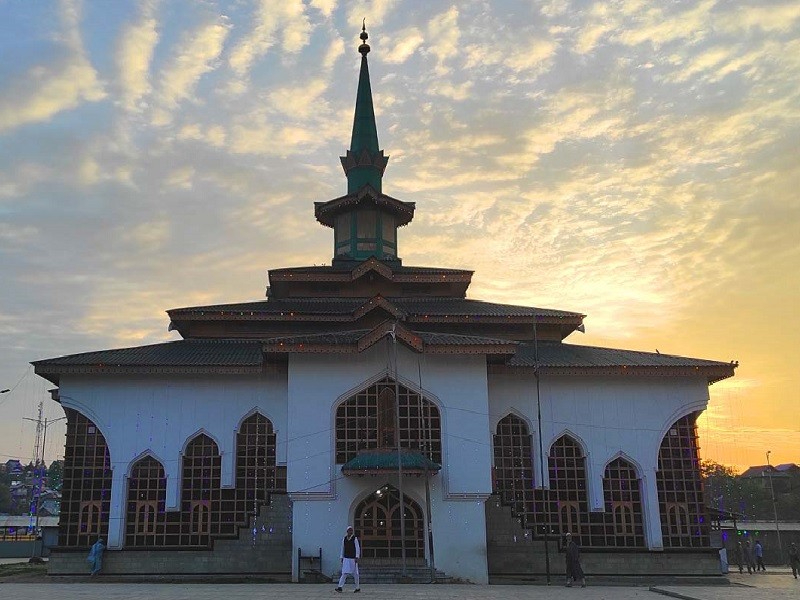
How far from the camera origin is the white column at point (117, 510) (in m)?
24.4

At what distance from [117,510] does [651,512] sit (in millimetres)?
18514

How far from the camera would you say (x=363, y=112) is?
3794 cm

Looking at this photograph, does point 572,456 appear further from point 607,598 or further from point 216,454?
point 216,454

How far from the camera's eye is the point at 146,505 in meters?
24.9

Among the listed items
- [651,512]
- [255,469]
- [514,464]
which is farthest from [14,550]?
[651,512]

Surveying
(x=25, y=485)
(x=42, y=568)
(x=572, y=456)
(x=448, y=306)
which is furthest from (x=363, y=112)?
(x=25, y=485)

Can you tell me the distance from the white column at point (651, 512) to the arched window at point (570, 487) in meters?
2.05

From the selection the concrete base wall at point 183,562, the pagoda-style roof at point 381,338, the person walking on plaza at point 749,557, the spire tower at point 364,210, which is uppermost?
the spire tower at point 364,210

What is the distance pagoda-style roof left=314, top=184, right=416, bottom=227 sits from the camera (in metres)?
34.4

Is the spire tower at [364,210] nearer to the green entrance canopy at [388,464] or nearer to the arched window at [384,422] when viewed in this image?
the arched window at [384,422]

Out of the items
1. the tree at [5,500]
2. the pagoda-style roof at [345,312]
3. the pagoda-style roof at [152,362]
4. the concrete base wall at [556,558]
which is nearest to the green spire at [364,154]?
the pagoda-style roof at [345,312]

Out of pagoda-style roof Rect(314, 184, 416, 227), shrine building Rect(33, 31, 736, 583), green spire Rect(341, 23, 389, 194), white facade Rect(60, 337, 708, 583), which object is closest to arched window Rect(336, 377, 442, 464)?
shrine building Rect(33, 31, 736, 583)

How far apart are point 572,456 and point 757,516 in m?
55.2

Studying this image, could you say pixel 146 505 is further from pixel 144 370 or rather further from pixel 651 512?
pixel 651 512
